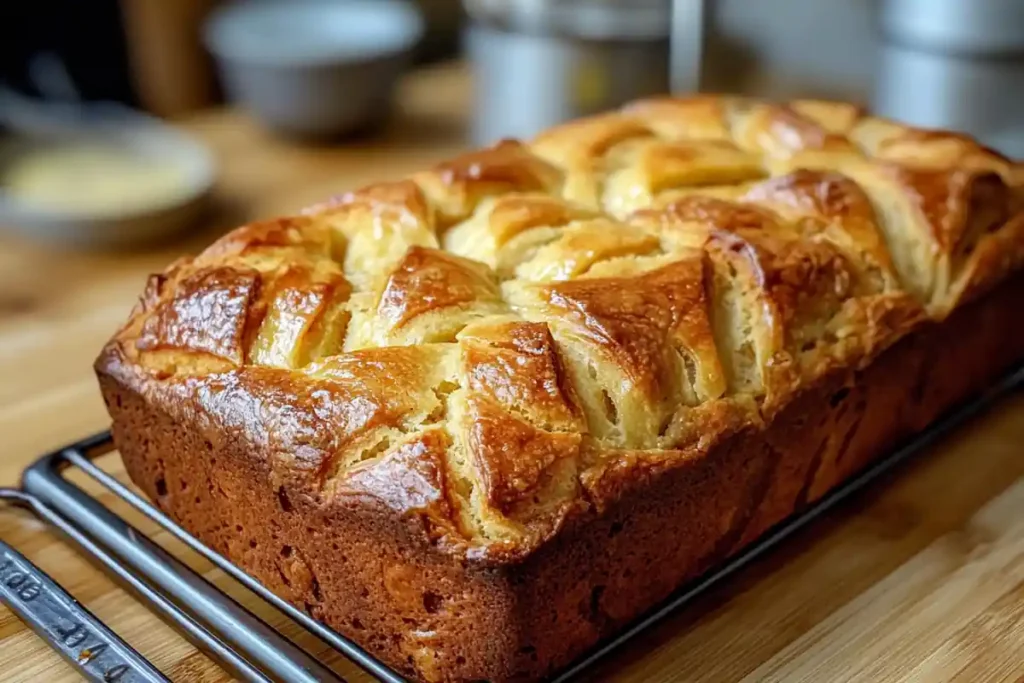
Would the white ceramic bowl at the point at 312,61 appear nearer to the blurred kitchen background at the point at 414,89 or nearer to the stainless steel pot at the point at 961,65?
the blurred kitchen background at the point at 414,89

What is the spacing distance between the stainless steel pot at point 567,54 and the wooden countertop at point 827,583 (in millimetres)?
804

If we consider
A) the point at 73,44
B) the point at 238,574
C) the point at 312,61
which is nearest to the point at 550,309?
the point at 238,574

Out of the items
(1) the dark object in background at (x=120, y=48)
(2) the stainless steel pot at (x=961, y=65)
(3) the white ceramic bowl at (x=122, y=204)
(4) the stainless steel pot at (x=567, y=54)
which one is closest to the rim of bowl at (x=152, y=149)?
(3) the white ceramic bowl at (x=122, y=204)

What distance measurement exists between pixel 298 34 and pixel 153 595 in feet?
5.21

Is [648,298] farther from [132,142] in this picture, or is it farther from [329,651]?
[132,142]

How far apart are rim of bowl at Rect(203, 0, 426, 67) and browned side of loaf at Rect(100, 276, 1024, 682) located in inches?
43.3

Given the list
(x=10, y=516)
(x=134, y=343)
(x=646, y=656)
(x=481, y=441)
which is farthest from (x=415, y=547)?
(x=10, y=516)

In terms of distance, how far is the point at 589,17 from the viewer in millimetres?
1854

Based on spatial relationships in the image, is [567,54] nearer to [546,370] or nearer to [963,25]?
[963,25]

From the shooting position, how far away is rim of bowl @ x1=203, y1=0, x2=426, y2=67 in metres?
2.07

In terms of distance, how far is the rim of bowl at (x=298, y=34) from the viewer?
6.79ft

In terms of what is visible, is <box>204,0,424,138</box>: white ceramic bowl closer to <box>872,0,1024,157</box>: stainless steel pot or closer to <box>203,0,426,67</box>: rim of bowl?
<box>203,0,426,67</box>: rim of bowl

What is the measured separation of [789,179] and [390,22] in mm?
A: 1272

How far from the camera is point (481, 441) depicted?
0.89 metres
